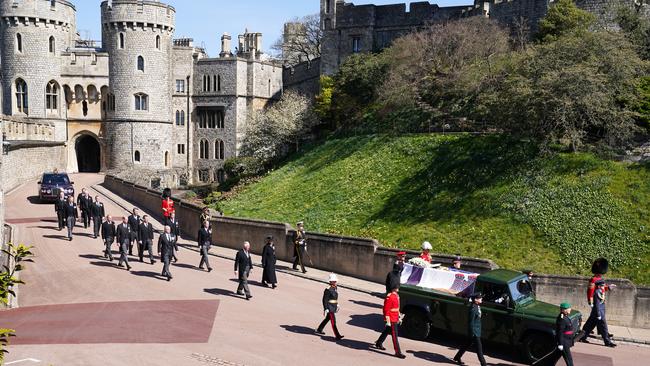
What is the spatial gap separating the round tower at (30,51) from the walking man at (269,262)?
45.9m

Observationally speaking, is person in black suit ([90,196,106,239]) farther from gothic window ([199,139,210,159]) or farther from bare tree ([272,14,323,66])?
bare tree ([272,14,323,66])

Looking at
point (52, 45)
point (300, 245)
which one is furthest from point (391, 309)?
point (52, 45)

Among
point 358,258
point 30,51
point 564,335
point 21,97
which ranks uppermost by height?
point 30,51

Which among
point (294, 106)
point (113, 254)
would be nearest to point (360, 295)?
point (113, 254)

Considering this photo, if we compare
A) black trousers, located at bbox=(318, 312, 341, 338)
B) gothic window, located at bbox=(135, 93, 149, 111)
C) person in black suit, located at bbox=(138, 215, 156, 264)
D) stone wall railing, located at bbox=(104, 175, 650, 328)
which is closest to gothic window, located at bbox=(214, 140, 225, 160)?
gothic window, located at bbox=(135, 93, 149, 111)

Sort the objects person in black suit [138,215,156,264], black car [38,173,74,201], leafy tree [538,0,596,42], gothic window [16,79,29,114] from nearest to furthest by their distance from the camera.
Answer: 1. person in black suit [138,215,156,264]
2. leafy tree [538,0,596,42]
3. black car [38,173,74,201]
4. gothic window [16,79,29,114]

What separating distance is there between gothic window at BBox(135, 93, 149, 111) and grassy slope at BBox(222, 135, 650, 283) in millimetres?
28676

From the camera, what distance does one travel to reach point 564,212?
22.0m

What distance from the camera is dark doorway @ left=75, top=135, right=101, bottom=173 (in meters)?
63.2

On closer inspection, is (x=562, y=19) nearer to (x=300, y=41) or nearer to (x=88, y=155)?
(x=88, y=155)

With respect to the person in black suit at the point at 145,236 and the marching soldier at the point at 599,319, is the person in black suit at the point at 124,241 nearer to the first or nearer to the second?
the person in black suit at the point at 145,236

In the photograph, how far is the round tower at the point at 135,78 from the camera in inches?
2306

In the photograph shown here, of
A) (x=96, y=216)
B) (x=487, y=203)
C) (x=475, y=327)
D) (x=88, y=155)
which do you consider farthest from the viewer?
(x=88, y=155)

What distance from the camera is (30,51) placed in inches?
2217
